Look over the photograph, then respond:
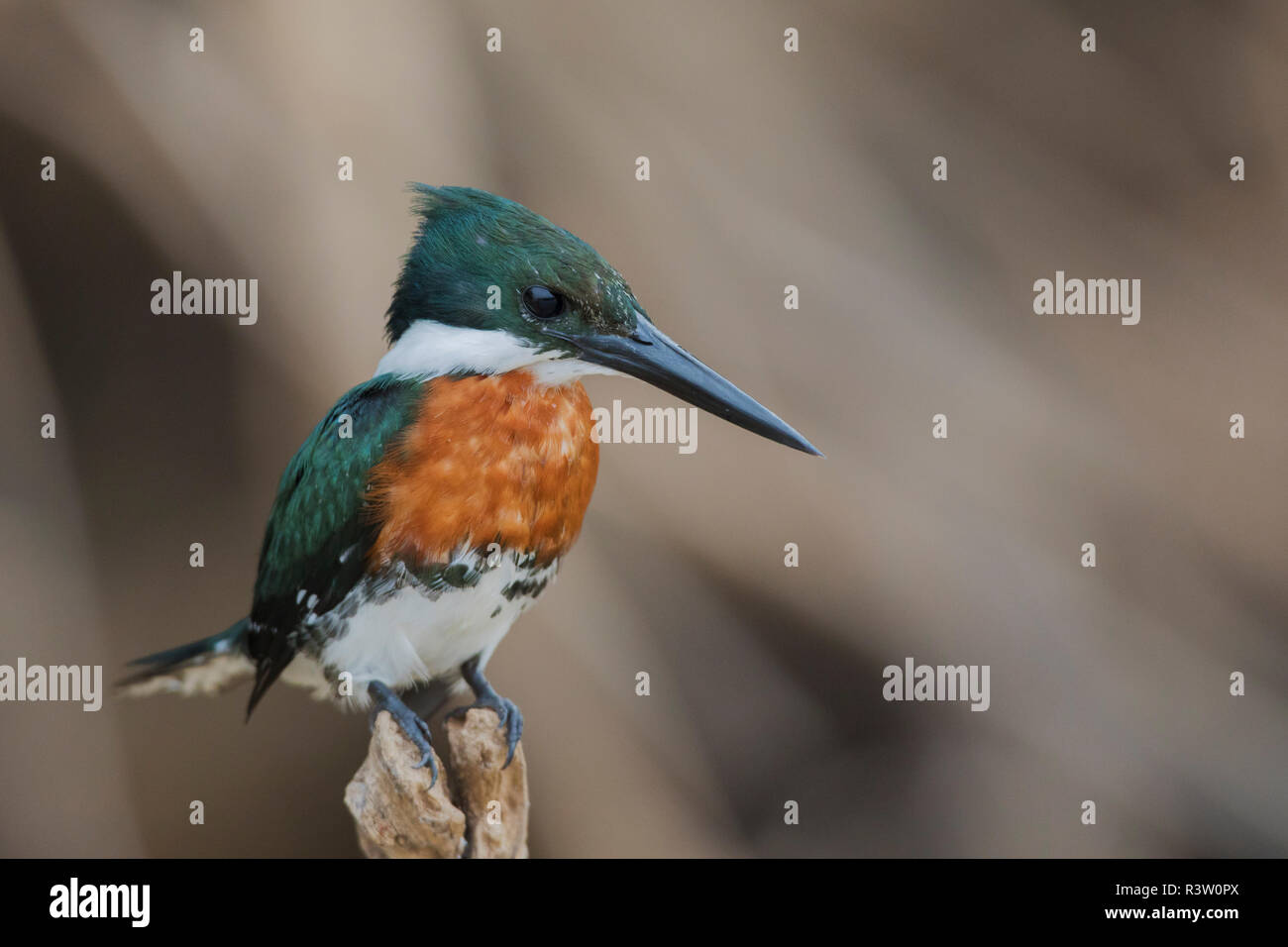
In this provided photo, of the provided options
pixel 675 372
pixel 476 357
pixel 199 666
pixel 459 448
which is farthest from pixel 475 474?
pixel 199 666

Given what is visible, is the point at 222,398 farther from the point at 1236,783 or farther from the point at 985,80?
the point at 1236,783

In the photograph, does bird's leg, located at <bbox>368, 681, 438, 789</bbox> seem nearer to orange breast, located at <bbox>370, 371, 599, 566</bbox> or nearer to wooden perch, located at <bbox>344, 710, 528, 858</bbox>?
wooden perch, located at <bbox>344, 710, 528, 858</bbox>

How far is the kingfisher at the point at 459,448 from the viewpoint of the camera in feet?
3.99

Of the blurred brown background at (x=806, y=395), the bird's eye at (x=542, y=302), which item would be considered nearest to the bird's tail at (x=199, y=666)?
the blurred brown background at (x=806, y=395)

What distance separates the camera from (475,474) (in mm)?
→ 1221

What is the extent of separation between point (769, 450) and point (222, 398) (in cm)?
96

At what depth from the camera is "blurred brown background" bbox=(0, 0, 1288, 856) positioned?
69.2 inches

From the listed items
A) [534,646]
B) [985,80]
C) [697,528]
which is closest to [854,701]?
[697,528]

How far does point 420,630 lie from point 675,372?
0.45 metres

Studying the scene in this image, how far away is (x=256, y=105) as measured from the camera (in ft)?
5.61

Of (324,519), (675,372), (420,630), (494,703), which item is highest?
(675,372)

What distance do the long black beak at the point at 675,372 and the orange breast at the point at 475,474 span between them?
0.34 feet

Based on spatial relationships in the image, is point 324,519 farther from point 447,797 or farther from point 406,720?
point 447,797

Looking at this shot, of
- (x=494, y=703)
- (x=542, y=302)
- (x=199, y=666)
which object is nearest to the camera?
(x=542, y=302)
